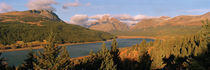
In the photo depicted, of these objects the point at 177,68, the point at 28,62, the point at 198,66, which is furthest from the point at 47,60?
the point at 177,68

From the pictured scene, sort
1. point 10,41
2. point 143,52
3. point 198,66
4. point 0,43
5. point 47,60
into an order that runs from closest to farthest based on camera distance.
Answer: point 198,66 < point 47,60 < point 143,52 < point 0,43 < point 10,41

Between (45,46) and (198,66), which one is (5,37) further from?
(198,66)

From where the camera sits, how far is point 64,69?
2372 centimetres

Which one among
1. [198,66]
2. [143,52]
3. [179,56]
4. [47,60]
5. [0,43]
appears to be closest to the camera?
[198,66]

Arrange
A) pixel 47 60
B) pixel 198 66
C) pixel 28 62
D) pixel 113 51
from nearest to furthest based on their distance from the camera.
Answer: pixel 198 66
pixel 47 60
pixel 28 62
pixel 113 51

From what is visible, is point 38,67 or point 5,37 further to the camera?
point 5,37

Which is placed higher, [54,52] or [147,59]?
[54,52]

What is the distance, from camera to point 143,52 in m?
57.0

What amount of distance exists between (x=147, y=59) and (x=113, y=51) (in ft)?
64.6

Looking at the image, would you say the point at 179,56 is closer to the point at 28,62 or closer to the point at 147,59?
the point at 147,59

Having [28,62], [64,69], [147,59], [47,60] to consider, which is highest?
[47,60]

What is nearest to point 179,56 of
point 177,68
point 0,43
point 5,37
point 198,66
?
point 177,68

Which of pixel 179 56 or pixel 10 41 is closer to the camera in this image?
pixel 179 56

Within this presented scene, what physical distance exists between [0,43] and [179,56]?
19718cm
